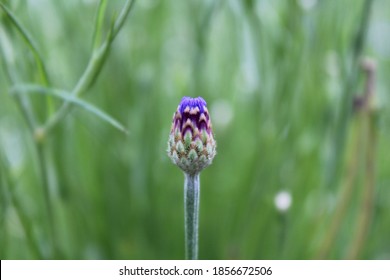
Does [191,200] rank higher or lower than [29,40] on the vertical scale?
lower

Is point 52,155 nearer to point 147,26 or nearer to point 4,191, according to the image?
point 4,191

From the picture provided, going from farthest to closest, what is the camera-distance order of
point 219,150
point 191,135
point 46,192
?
1. point 219,150
2. point 46,192
3. point 191,135

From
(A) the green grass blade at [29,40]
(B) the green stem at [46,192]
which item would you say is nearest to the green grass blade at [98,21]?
(A) the green grass blade at [29,40]

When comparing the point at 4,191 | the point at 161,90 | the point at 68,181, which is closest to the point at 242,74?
the point at 161,90

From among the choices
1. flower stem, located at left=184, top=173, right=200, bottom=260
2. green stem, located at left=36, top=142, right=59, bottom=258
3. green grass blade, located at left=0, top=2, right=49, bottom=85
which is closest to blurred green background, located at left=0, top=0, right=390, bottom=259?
green stem, located at left=36, top=142, right=59, bottom=258

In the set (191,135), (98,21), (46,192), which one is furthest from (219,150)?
(191,135)

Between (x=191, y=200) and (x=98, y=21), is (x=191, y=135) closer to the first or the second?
(x=191, y=200)
